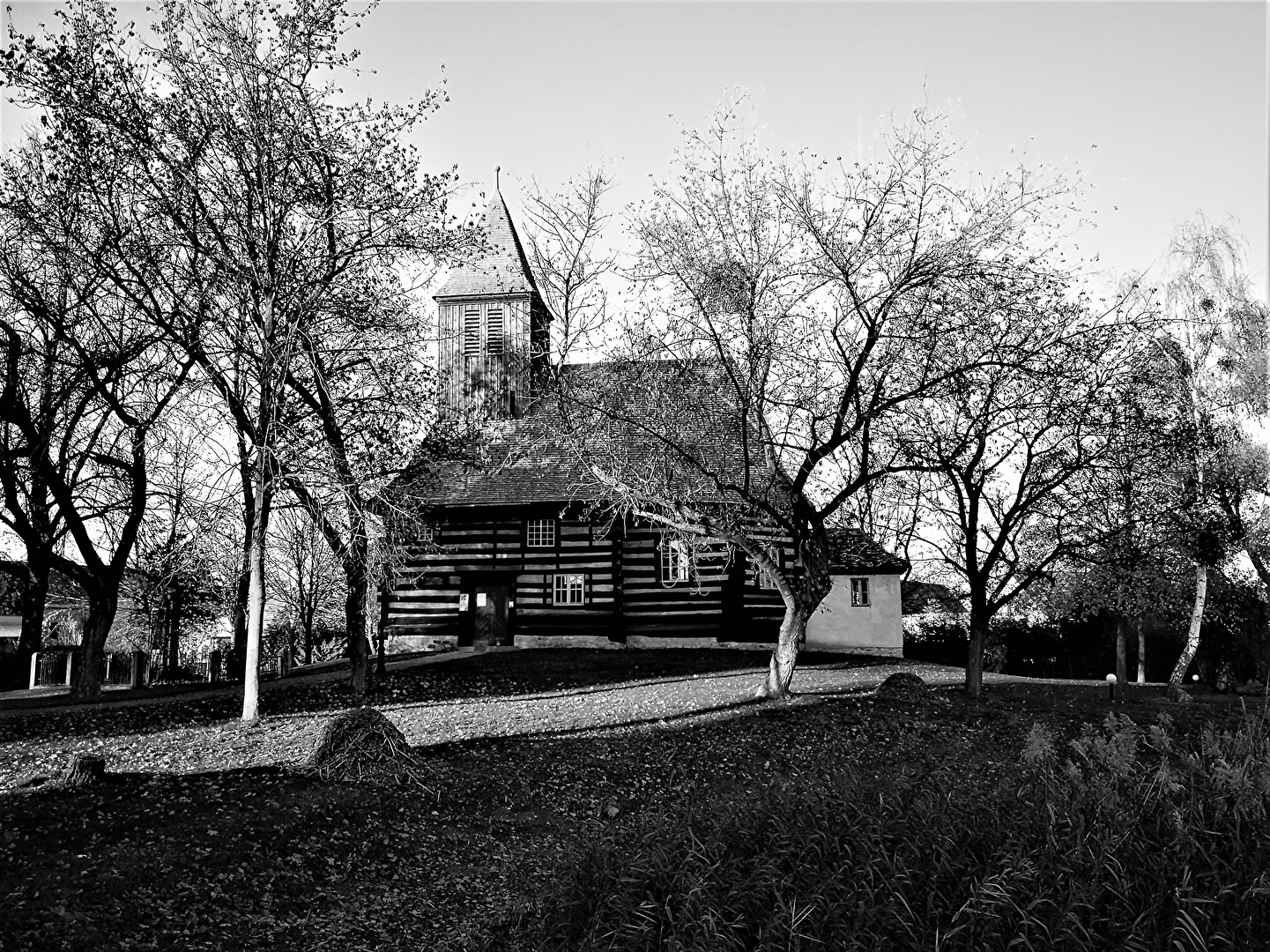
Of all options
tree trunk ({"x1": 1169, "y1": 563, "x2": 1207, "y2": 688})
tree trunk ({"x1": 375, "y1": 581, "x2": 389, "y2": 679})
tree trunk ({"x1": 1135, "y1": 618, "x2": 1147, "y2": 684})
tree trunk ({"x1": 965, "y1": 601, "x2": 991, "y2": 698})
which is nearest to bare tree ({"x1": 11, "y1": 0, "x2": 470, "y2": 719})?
tree trunk ({"x1": 375, "y1": 581, "x2": 389, "y2": 679})

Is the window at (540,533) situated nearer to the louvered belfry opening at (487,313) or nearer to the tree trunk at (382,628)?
the louvered belfry opening at (487,313)

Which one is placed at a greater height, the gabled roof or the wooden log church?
the gabled roof

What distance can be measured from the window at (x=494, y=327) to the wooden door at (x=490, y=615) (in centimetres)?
820

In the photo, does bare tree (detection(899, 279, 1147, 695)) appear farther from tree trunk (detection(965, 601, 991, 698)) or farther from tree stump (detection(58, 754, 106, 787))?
tree stump (detection(58, 754, 106, 787))

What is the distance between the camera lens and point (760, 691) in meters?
18.5

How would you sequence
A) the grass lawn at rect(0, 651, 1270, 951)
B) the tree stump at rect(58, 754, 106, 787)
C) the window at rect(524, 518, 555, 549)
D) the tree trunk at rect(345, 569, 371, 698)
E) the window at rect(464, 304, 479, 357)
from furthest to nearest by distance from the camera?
the window at rect(464, 304, 479, 357), the window at rect(524, 518, 555, 549), the tree trunk at rect(345, 569, 371, 698), the tree stump at rect(58, 754, 106, 787), the grass lawn at rect(0, 651, 1270, 951)

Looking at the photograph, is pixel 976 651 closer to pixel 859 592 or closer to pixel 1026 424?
pixel 1026 424

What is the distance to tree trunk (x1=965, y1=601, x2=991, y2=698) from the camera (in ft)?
62.8

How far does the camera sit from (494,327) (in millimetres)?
34938

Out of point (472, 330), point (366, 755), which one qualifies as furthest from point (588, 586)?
point (366, 755)

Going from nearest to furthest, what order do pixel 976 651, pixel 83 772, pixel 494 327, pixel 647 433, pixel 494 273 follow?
pixel 83 772 → pixel 647 433 → pixel 976 651 → pixel 494 273 → pixel 494 327

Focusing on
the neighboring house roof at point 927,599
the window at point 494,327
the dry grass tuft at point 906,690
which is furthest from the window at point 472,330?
the dry grass tuft at point 906,690

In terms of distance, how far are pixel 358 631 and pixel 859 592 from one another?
1900 cm

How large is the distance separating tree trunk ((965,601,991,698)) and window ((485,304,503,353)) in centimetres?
1984
